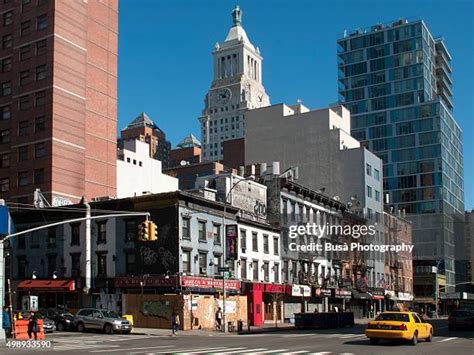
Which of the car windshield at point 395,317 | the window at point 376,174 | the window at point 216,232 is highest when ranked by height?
the window at point 376,174

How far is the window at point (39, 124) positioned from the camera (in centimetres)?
7238

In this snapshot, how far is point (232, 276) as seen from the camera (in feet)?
194

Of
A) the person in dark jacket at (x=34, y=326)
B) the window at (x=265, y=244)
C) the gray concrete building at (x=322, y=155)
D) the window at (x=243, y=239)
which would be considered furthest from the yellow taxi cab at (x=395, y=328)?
the gray concrete building at (x=322, y=155)

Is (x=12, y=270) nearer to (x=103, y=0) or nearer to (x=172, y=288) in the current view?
(x=172, y=288)

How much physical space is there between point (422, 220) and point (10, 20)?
3850 inches

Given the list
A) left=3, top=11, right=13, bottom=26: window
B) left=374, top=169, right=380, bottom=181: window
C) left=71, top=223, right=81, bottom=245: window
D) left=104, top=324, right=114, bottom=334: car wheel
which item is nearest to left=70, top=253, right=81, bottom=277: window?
left=71, top=223, right=81, bottom=245: window

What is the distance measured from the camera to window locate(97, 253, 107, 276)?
56.3 m

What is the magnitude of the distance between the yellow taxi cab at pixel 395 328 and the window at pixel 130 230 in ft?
86.4

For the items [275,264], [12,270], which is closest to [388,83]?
[275,264]

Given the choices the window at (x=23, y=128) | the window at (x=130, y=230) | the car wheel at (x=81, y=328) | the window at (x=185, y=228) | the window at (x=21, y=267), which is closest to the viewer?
the car wheel at (x=81, y=328)

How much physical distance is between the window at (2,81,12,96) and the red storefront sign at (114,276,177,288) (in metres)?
31.4

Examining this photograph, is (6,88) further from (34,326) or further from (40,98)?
(34,326)

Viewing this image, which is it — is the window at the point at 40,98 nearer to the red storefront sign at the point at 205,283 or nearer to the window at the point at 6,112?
the window at the point at 6,112

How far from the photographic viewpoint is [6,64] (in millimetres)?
77312
